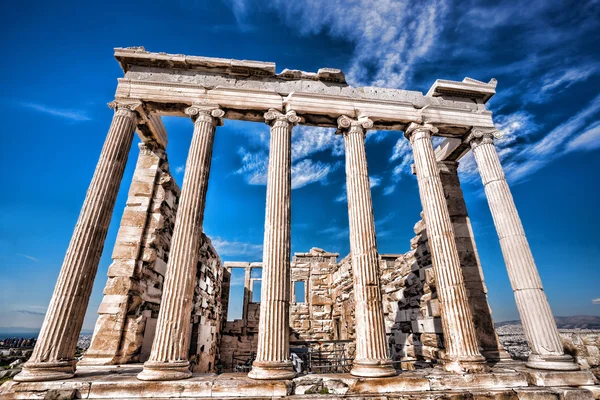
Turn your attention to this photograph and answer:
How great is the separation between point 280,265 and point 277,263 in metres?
0.10

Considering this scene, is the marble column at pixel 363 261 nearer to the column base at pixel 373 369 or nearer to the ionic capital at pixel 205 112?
the column base at pixel 373 369

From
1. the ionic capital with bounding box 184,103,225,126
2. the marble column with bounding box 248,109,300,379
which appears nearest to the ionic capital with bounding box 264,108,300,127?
→ the marble column with bounding box 248,109,300,379

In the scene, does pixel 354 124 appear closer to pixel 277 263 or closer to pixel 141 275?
pixel 277 263

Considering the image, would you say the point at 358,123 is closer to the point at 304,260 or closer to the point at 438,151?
the point at 438,151

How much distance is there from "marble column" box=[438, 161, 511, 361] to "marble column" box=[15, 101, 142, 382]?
1123cm

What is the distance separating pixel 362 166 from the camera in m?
9.21

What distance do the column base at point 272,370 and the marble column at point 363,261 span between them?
160 cm

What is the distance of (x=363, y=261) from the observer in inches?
318

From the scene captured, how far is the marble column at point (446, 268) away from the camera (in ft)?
24.2

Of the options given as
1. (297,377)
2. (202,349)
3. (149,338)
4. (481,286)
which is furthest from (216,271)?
(481,286)

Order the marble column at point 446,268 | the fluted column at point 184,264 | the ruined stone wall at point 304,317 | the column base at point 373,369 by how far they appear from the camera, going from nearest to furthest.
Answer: the fluted column at point 184,264 < the column base at point 373,369 < the marble column at point 446,268 < the ruined stone wall at point 304,317

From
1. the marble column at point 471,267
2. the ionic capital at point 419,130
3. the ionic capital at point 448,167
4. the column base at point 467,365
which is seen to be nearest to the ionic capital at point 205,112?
the ionic capital at point 419,130

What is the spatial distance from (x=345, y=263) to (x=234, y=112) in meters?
10.7

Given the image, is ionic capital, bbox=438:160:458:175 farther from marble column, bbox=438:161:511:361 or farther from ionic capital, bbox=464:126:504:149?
ionic capital, bbox=464:126:504:149
